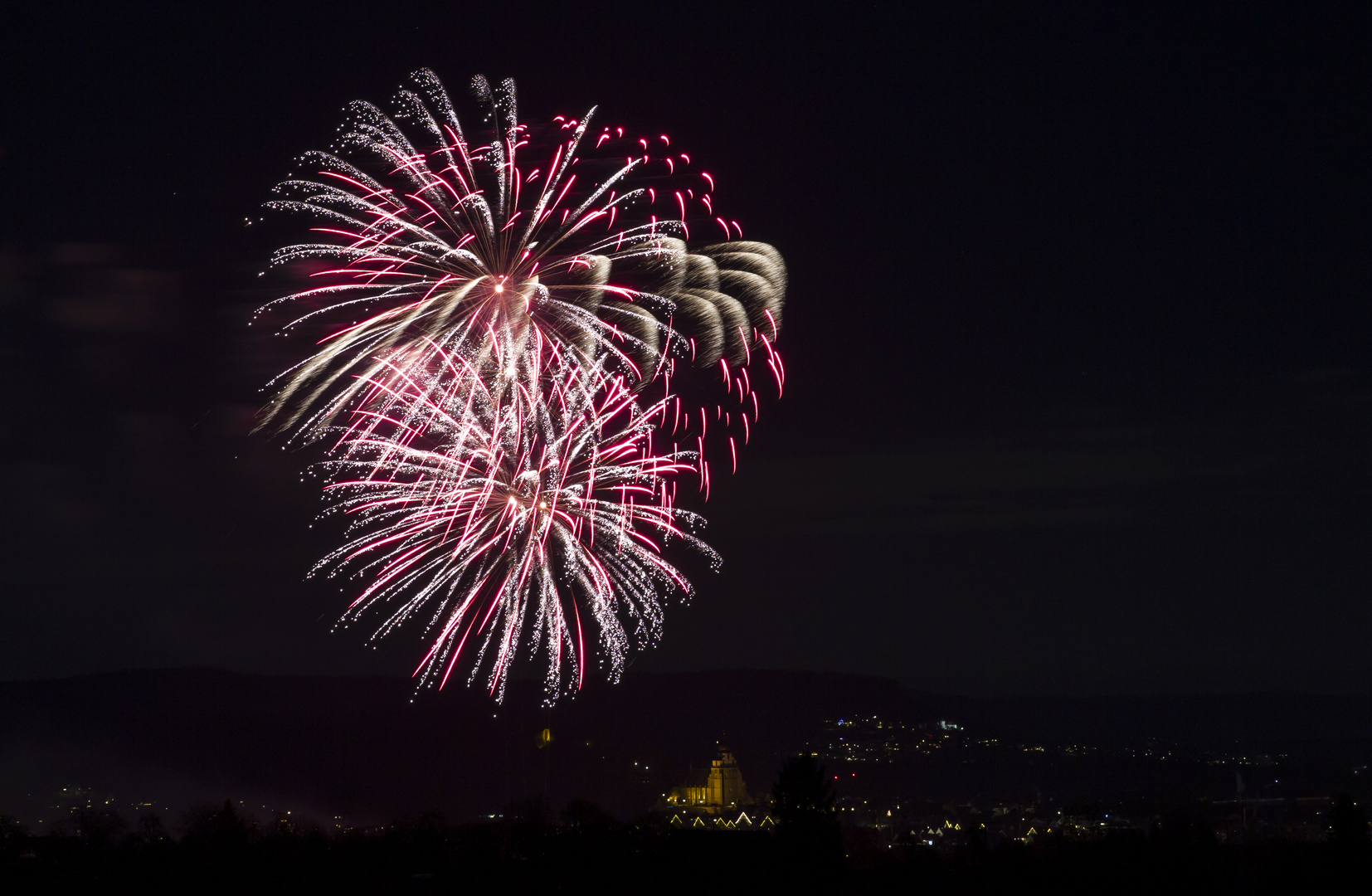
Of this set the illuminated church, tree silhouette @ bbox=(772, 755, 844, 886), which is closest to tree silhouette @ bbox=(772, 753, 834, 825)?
tree silhouette @ bbox=(772, 755, 844, 886)

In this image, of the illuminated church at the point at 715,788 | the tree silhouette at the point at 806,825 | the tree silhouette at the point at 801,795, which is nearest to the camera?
the tree silhouette at the point at 806,825

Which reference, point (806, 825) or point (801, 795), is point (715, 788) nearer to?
point (806, 825)

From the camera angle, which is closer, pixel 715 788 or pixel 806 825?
pixel 806 825

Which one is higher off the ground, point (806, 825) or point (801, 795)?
point (801, 795)

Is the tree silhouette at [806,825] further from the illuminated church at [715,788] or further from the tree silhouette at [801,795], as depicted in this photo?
the illuminated church at [715,788]

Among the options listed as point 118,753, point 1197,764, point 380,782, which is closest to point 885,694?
point 1197,764

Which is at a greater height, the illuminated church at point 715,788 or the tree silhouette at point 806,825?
the illuminated church at point 715,788

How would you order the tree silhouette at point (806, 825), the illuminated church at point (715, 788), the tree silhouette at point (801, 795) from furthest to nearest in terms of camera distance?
the illuminated church at point (715, 788) → the tree silhouette at point (801, 795) → the tree silhouette at point (806, 825)

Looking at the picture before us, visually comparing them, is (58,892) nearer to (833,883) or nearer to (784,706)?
(833,883)

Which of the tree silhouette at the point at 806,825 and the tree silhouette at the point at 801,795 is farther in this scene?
the tree silhouette at the point at 801,795

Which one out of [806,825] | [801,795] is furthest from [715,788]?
[801,795]

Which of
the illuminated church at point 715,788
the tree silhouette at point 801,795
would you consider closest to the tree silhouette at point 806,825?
the tree silhouette at point 801,795
